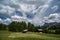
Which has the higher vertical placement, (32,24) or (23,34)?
(32,24)

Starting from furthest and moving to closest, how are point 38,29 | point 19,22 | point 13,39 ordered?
→ point 19,22
point 38,29
point 13,39

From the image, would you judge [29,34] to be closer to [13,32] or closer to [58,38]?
[13,32]

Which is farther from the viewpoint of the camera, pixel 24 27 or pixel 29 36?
pixel 24 27

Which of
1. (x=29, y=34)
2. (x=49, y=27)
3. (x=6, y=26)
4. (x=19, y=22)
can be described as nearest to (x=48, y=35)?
(x=49, y=27)

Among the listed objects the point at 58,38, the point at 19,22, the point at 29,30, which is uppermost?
the point at 19,22

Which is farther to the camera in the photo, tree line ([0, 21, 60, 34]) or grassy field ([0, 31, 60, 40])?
tree line ([0, 21, 60, 34])

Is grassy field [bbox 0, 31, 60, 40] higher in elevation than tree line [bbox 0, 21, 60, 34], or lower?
lower

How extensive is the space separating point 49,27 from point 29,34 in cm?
245

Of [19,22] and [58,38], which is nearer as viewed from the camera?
[58,38]

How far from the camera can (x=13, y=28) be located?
51.9ft

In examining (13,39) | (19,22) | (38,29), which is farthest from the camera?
(19,22)

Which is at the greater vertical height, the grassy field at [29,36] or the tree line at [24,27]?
the tree line at [24,27]

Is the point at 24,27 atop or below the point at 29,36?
atop

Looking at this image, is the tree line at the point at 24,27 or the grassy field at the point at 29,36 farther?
the tree line at the point at 24,27
